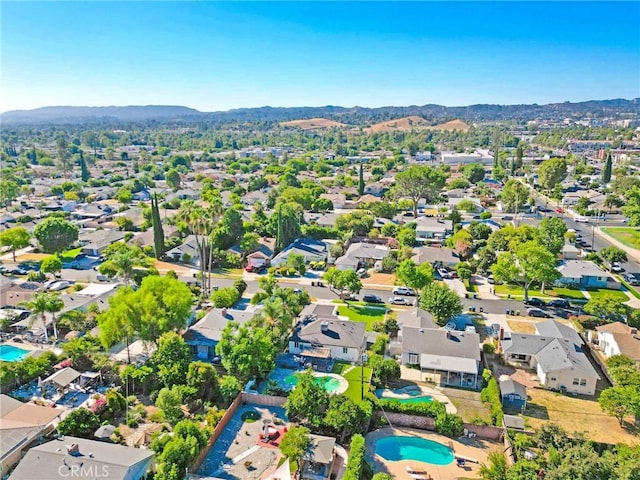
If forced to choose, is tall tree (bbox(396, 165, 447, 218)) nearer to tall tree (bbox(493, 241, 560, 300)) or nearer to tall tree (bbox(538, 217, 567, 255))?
tall tree (bbox(538, 217, 567, 255))

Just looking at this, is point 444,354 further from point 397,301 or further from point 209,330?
point 209,330

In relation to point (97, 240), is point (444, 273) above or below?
below

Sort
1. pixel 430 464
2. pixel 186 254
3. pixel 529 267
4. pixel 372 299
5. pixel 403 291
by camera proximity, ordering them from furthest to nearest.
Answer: pixel 186 254, pixel 403 291, pixel 372 299, pixel 529 267, pixel 430 464

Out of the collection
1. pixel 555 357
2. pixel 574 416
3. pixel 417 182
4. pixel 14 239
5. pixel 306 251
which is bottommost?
pixel 574 416

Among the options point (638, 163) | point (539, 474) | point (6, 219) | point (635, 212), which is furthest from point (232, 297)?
point (638, 163)

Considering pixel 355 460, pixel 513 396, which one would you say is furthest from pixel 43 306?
pixel 513 396

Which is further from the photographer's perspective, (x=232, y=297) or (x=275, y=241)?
(x=275, y=241)

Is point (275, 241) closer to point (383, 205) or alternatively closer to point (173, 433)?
point (383, 205)

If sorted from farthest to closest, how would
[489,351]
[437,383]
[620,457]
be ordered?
1. [489,351]
2. [437,383]
3. [620,457]
